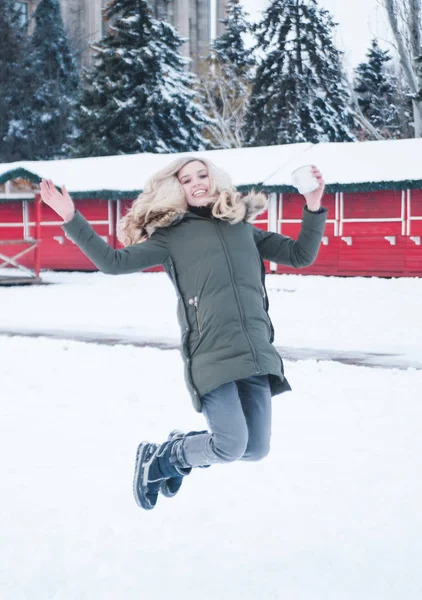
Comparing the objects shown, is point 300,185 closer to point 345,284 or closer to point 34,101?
point 345,284

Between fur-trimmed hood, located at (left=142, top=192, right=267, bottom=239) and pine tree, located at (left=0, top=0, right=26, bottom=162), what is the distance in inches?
1872

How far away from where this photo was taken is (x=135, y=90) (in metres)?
38.9

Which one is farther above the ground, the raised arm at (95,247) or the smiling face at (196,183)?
the smiling face at (196,183)

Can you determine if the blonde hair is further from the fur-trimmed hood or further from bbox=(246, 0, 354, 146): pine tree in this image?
bbox=(246, 0, 354, 146): pine tree

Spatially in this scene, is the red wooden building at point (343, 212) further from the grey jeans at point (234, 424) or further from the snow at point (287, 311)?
the grey jeans at point (234, 424)

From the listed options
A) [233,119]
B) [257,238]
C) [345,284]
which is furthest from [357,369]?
[233,119]

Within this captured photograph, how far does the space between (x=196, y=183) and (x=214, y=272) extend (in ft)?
1.63

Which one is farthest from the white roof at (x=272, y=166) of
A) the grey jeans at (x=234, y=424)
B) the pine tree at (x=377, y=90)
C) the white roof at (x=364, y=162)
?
the pine tree at (x=377, y=90)

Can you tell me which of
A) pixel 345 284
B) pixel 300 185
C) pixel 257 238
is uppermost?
pixel 300 185

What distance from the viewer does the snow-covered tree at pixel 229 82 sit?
150ft

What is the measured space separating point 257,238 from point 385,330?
343 inches

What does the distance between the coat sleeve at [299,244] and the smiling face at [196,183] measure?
349 millimetres

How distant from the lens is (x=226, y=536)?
3.76 metres

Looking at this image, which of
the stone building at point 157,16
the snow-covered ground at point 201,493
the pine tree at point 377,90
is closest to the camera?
the snow-covered ground at point 201,493
